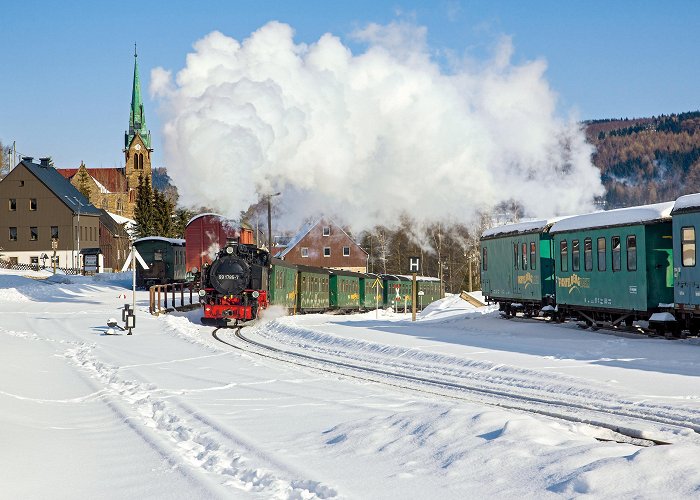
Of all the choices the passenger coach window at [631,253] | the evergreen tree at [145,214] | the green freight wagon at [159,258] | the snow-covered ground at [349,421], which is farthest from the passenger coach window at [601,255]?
the evergreen tree at [145,214]

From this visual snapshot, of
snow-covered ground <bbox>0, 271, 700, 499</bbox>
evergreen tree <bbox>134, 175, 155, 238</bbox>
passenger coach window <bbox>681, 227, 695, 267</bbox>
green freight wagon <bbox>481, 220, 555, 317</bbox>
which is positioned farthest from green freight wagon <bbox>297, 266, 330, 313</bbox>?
evergreen tree <bbox>134, 175, 155, 238</bbox>

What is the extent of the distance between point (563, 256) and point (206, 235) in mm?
33358

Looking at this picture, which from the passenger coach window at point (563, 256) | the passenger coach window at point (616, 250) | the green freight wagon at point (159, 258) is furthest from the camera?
the green freight wagon at point (159, 258)

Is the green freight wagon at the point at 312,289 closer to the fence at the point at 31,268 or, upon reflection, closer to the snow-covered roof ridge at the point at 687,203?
the snow-covered roof ridge at the point at 687,203

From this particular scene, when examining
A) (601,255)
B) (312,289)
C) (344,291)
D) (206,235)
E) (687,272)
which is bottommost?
(344,291)

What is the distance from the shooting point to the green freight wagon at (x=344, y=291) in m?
50.8

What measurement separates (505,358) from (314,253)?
237ft

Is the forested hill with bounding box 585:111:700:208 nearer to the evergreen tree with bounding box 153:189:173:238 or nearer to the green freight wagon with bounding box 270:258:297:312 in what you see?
the evergreen tree with bounding box 153:189:173:238

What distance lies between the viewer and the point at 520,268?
3206 cm

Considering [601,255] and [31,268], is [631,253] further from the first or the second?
[31,268]

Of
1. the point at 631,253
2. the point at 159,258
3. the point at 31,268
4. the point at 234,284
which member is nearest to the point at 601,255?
the point at 631,253

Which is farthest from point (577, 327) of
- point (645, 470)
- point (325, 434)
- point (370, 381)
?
point (645, 470)

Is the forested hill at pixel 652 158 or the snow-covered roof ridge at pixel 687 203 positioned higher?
the forested hill at pixel 652 158

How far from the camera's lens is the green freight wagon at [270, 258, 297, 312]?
125 ft
